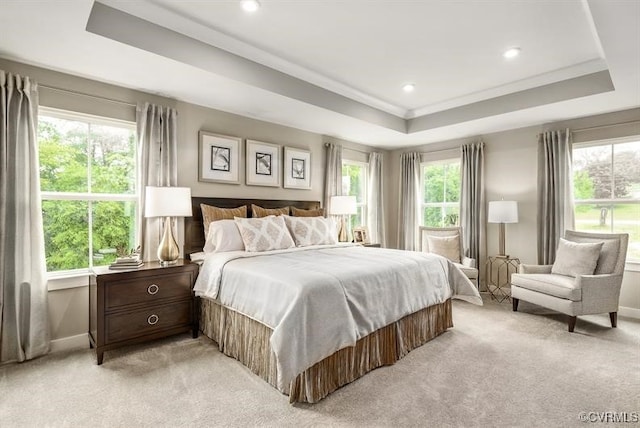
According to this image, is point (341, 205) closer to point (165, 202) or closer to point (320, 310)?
point (165, 202)

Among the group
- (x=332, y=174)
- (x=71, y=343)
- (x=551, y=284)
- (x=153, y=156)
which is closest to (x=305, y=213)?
(x=332, y=174)

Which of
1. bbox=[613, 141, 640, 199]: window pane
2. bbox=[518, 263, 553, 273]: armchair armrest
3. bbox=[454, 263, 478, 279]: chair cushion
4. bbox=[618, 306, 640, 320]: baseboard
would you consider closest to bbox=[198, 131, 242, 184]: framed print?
bbox=[454, 263, 478, 279]: chair cushion

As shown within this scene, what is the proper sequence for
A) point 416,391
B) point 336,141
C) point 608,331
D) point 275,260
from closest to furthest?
point 416,391, point 275,260, point 608,331, point 336,141

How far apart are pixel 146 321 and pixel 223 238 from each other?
3.26 feet

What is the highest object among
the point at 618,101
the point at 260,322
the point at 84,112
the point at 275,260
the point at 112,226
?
the point at 618,101

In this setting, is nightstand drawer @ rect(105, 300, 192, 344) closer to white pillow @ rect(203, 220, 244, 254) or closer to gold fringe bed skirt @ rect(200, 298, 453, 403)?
gold fringe bed skirt @ rect(200, 298, 453, 403)

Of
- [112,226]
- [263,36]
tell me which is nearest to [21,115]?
[112,226]

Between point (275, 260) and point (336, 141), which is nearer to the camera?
point (275, 260)

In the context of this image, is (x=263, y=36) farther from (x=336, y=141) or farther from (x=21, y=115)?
(x=336, y=141)

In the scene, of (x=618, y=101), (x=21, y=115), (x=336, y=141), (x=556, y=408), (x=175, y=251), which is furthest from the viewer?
(x=336, y=141)

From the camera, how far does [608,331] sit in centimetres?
333

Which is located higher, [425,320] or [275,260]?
[275,260]

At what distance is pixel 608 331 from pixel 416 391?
2551 mm

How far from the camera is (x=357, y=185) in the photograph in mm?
5848
